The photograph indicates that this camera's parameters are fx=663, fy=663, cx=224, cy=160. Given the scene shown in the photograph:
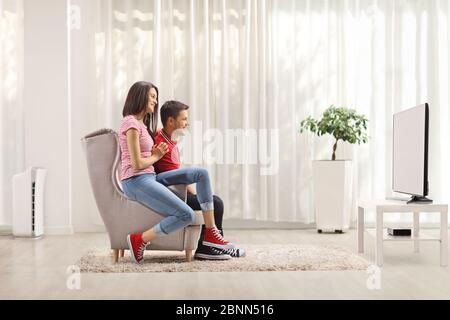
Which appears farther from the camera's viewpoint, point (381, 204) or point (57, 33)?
point (57, 33)

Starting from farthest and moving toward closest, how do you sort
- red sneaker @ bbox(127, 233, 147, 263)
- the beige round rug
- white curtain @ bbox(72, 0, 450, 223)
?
white curtain @ bbox(72, 0, 450, 223)
red sneaker @ bbox(127, 233, 147, 263)
the beige round rug

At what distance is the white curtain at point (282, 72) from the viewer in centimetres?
609

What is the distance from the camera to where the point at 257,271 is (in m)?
3.79

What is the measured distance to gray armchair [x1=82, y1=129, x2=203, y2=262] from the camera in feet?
13.2

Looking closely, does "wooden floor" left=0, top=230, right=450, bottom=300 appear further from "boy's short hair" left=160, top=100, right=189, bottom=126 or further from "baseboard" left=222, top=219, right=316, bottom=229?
"baseboard" left=222, top=219, right=316, bottom=229

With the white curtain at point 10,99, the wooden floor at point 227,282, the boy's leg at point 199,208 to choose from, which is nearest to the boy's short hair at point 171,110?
the boy's leg at point 199,208

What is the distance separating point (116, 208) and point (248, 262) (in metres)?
0.87

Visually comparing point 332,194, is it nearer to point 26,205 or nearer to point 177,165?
point 177,165

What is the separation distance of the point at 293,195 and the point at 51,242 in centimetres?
221

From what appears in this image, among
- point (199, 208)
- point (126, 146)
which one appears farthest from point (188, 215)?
point (126, 146)

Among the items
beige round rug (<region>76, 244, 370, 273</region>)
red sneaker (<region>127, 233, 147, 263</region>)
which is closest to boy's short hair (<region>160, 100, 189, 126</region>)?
red sneaker (<region>127, 233, 147, 263</region>)

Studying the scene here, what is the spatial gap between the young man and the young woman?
0.05 metres
